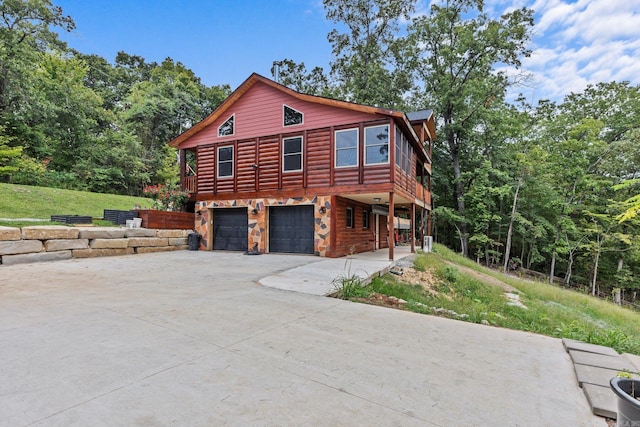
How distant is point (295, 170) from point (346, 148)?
220cm

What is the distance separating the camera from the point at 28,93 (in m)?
17.9

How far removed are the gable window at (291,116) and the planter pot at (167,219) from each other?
19.4 feet

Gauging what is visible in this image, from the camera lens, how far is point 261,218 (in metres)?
12.1

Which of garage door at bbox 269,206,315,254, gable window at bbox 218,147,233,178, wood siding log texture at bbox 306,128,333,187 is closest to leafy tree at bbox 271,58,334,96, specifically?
gable window at bbox 218,147,233,178

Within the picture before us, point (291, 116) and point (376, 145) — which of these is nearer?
point (376, 145)

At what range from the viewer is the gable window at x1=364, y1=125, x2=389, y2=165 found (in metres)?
10.2

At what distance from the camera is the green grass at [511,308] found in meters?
4.55

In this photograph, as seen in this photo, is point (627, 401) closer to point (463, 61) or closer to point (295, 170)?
point (295, 170)

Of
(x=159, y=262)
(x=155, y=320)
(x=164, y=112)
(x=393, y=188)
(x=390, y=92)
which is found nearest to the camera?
(x=155, y=320)

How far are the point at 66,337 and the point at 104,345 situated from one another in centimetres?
51

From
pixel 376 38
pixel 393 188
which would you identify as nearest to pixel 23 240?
pixel 393 188

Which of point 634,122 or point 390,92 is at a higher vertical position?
point 390,92

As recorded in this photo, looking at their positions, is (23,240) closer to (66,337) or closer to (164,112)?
(66,337)

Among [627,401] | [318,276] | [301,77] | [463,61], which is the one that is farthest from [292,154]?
[301,77]
